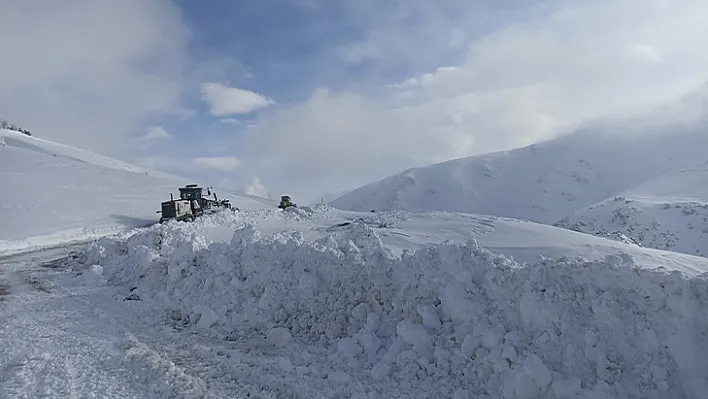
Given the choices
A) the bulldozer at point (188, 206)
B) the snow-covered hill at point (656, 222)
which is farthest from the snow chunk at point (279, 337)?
the snow-covered hill at point (656, 222)

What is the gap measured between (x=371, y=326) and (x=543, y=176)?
370 ft

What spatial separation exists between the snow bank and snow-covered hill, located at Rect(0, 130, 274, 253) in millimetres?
22926

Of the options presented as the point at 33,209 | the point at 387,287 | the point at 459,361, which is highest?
the point at 33,209

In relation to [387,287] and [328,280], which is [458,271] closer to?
[387,287]

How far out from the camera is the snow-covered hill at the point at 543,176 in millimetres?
103000

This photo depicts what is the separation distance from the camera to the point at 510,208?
10350cm

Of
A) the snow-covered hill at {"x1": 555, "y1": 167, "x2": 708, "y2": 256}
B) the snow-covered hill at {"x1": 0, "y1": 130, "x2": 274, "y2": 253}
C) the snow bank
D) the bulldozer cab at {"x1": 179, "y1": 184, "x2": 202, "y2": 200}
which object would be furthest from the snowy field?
the snow-covered hill at {"x1": 555, "y1": 167, "x2": 708, "y2": 256}

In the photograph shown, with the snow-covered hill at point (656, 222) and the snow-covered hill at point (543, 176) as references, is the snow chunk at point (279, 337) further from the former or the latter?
the snow-covered hill at point (543, 176)

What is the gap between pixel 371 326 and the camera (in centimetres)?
843

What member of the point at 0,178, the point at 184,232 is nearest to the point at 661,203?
the point at 184,232

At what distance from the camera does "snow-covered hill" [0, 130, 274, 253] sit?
33.3 m

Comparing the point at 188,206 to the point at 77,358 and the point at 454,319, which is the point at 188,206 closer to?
the point at 77,358

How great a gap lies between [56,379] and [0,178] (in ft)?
169

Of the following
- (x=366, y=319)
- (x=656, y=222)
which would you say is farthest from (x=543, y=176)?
(x=366, y=319)
